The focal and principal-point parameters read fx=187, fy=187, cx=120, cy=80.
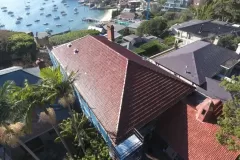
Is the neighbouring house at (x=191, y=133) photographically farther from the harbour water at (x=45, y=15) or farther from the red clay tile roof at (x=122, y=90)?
the harbour water at (x=45, y=15)

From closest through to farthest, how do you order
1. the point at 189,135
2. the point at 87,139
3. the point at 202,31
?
the point at 189,135
the point at 87,139
the point at 202,31

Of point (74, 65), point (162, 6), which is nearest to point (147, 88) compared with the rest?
point (74, 65)

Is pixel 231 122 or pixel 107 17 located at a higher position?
pixel 231 122

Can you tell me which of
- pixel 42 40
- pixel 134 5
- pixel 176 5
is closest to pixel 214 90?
pixel 42 40

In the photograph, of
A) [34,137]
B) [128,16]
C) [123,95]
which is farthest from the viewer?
[128,16]

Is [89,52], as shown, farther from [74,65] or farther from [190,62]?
[190,62]

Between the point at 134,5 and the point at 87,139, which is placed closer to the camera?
the point at 87,139

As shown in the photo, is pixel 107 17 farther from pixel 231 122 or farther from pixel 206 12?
pixel 231 122
